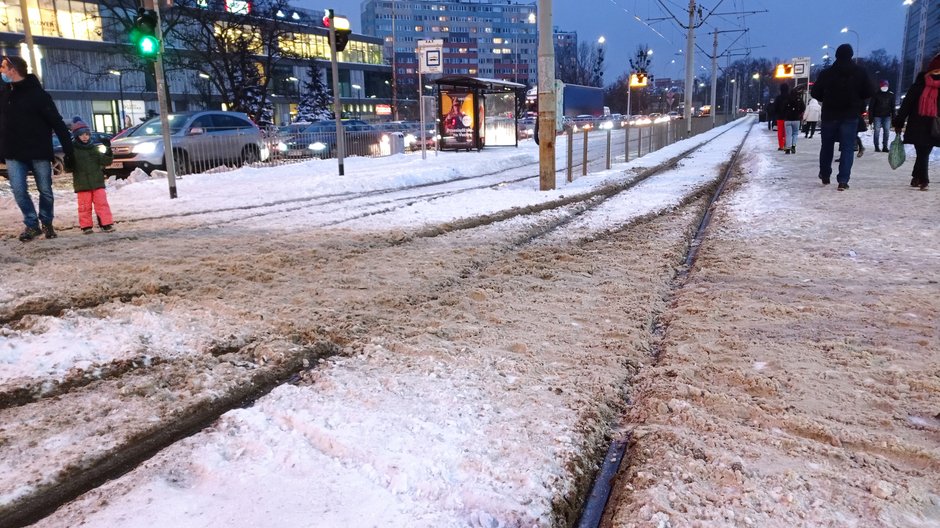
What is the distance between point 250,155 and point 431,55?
6238 millimetres

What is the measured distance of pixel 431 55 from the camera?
19.7m

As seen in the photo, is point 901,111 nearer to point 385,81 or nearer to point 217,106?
point 217,106

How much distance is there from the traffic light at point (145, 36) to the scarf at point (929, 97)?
40.0ft

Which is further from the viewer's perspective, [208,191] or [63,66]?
[63,66]

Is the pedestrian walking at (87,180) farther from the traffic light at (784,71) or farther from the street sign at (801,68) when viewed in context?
the traffic light at (784,71)

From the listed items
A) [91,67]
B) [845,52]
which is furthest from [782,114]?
[91,67]

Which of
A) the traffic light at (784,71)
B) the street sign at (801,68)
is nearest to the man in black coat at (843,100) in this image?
the street sign at (801,68)

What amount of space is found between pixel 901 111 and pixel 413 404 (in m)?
9.99

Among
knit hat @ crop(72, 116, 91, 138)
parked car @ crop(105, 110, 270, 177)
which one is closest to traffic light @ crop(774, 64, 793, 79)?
parked car @ crop(105, 110, 270, 177)

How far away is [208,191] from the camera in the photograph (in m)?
12.3

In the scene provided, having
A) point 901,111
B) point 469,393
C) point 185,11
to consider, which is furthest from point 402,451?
point 185,11

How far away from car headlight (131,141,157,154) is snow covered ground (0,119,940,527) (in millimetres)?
8121

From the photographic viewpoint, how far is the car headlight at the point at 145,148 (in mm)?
14703

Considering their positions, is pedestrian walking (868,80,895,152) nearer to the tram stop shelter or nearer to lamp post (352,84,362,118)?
the tram stop shelter
